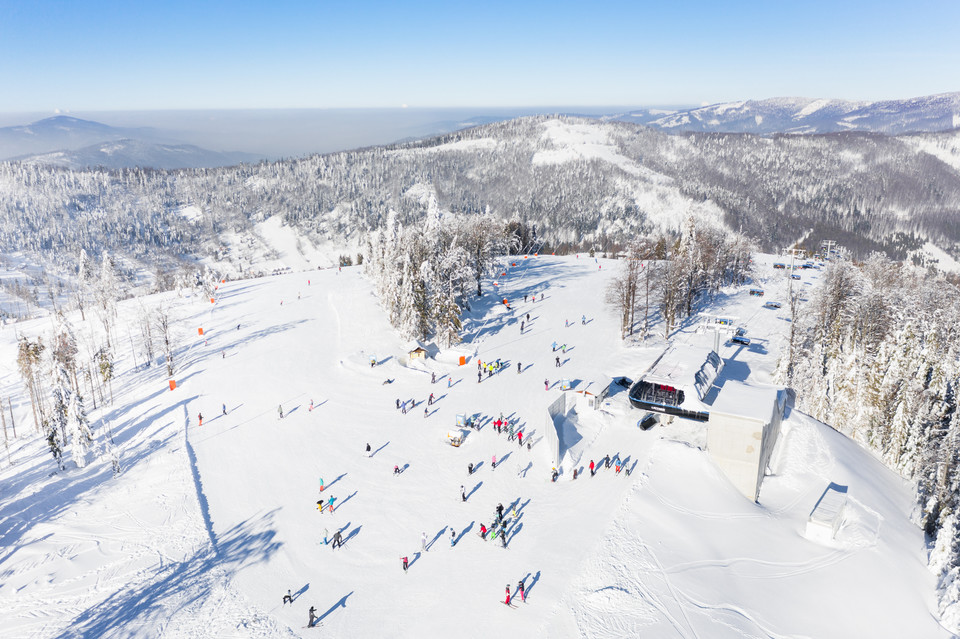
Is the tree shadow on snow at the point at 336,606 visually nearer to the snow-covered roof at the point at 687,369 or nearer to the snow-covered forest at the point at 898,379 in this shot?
the snow-covered roof at the point at 687,369

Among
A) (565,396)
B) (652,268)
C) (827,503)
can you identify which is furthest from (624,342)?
(827,503)

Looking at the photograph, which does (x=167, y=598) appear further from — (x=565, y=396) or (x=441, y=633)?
(x=565, y=396)

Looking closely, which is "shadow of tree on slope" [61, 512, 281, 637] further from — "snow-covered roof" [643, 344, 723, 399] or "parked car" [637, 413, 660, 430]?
"snow-covered roof" [643, 344, 723, 399]

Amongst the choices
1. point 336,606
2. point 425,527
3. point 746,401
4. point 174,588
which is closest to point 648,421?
point 746,401

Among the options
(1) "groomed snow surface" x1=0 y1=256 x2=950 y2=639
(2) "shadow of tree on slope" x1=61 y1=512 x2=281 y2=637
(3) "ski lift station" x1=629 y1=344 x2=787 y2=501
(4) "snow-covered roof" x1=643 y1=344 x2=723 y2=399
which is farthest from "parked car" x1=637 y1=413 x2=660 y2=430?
(2) "shadow of tree on slope" x1=61 y1=512 x2=281 y2=637

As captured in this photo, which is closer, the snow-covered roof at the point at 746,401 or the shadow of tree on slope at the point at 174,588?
the shadow of tree on slope at the point at 174,588

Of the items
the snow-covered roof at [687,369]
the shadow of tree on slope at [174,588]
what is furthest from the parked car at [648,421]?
the shadow of tree on slope at [174,588]
